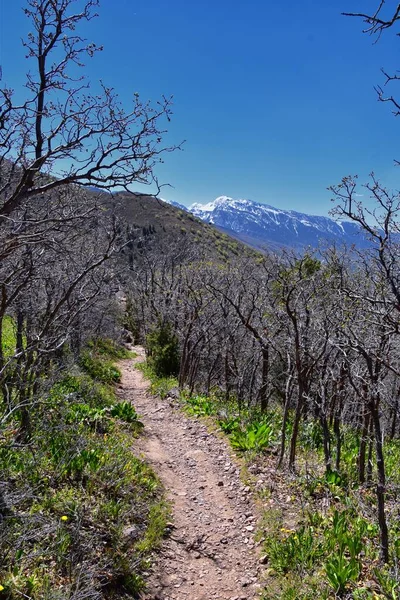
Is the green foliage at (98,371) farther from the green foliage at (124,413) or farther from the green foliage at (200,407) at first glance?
the green foliage at (124,413)

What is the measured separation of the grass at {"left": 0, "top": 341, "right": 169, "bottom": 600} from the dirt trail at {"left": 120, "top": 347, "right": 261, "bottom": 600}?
0.30 metres

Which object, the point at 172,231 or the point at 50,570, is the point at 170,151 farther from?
the point at 172,231

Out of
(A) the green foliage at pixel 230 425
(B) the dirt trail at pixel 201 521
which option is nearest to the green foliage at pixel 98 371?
(B) the dirt trail at pixel 201 521

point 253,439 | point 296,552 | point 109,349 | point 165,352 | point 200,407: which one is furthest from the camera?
point 109,349

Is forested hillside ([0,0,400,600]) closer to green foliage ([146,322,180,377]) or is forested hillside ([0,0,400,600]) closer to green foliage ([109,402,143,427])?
green foliage ([109,402,143,427])

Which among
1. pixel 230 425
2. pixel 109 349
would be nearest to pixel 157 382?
pixel 230 425

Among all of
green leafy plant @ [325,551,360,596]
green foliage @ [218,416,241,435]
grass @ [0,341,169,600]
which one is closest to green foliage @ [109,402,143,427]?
green foliage @ [218,416,241,435]

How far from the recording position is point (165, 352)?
62.0ft

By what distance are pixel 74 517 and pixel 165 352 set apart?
46.5ft

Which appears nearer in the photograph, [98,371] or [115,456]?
[115,456]

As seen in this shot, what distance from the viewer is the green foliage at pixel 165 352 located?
62.4ft

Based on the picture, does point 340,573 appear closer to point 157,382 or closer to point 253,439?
point 253,439

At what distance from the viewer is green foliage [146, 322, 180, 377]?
19.0 metres

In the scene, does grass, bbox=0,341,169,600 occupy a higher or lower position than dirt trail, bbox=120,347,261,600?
higher
